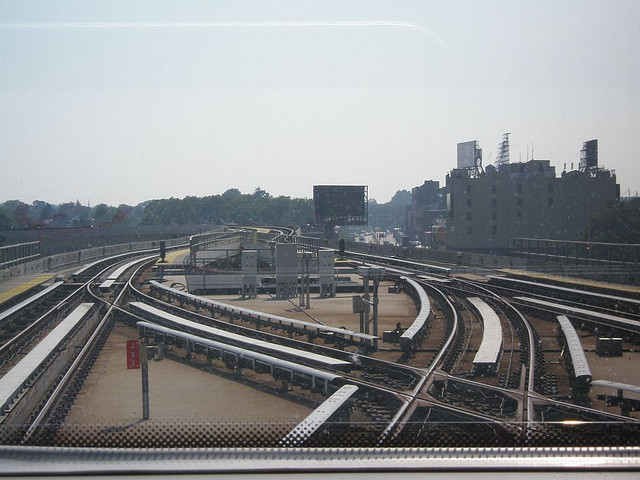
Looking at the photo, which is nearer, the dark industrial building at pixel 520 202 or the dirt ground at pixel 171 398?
the dirt ground at pixel 171 398

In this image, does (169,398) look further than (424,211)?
No

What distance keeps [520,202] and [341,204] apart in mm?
8460

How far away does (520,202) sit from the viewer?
102 feet

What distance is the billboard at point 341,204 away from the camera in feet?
103

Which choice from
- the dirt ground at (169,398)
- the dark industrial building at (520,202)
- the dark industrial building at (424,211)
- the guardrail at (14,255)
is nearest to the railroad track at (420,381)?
the dirt ground at (169,398)

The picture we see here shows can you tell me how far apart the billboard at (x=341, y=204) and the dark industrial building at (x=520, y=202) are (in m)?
6.09

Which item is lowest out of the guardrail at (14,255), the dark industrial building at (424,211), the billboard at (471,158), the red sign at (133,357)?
the red sign at (133,357)

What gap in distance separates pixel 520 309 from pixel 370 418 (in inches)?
Result: 273

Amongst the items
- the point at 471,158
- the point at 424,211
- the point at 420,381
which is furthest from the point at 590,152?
the point at 424,211

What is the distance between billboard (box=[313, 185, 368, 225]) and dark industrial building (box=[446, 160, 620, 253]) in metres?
6.09

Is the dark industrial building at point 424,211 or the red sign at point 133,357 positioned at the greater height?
the dark industrial building at point 424,211

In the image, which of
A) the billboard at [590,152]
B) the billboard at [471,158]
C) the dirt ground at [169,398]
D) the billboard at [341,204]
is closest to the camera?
the dirt ground at [169,398]

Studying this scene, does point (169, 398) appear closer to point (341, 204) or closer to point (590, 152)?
point (590, 152)

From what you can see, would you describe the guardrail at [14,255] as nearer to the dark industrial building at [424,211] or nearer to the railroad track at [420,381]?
the railroad track at [420,381]
